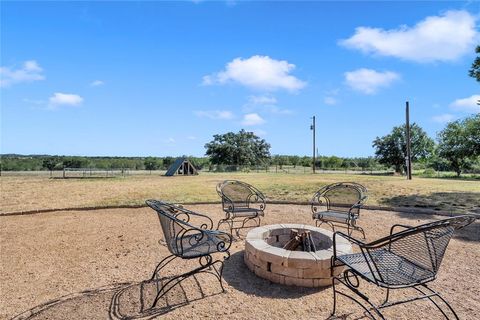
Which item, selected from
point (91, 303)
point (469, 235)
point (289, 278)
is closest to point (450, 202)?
point (469, 235)

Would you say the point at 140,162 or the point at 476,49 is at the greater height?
the point at 476,49

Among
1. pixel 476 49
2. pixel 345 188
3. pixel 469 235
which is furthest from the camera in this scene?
pixel 476 49

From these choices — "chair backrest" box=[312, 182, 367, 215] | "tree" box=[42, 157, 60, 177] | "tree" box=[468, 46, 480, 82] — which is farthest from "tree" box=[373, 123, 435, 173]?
"tree" box=[42, 157, 60, 177]

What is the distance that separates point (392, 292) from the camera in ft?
9.46

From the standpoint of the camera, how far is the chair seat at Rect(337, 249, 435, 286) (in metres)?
2.09

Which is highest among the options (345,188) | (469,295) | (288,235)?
(345,188)

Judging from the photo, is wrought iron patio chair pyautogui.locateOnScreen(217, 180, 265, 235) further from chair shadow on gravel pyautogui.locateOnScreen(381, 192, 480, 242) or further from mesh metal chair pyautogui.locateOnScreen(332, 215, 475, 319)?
chair shadow on gravel pyautogui.locateOnScreen(381, 192, 480, 242)

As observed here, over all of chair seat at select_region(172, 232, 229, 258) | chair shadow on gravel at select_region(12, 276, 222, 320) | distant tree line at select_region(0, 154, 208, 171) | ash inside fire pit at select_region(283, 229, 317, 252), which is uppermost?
distant tree line at select_region(0, 154, 208, 171)

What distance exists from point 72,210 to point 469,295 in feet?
25.5

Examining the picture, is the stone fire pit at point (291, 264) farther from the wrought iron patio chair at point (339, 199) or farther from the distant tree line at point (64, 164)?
the distant tree line at point (64, 164)

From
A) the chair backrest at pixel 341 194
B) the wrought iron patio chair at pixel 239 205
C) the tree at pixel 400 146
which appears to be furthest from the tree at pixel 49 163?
the tree at pixel 400 146

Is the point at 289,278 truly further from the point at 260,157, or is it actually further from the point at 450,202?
the point at 260,157

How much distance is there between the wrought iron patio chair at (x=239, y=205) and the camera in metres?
4.91

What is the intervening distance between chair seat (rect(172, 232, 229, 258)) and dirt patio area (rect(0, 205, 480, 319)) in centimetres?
43
